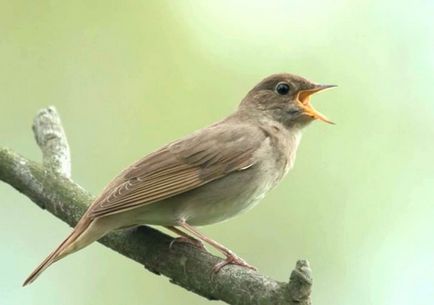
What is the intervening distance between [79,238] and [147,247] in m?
0.43

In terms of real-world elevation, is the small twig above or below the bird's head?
below

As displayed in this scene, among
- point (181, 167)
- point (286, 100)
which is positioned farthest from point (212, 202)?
point (286, 100)

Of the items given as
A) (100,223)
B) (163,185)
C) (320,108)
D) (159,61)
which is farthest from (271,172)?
(159,61)

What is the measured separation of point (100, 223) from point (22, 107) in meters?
4.76

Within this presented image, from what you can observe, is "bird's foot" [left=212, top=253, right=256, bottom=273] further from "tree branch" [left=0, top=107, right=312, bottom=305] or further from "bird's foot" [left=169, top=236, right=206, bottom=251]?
"bird's foot" [left=169, top=236, right=206, bottom=251]

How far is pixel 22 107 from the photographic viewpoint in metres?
10.2

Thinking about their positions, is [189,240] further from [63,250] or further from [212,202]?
[63,250]

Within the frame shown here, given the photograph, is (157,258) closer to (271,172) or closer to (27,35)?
(271,172)

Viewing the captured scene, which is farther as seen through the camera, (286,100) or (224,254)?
(286,100)

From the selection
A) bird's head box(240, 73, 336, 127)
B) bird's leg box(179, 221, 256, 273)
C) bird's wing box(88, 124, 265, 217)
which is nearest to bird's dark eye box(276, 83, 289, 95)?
bird's head box(240, 73, 336, 127)

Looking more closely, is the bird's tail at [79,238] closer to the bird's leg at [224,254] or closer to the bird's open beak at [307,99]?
the bird's leg at [224,254]

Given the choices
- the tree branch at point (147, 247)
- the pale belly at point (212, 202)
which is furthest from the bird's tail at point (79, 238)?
the tree branch at point (147, 247)

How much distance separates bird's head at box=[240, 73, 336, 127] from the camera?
6.89 metres

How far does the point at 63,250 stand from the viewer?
562 centimetres
